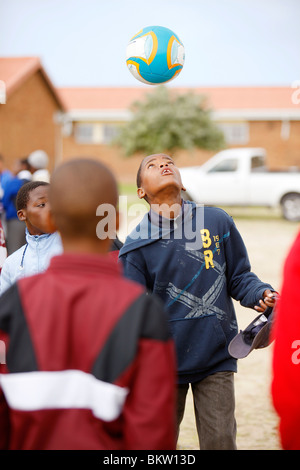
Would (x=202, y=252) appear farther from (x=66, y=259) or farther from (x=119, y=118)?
(x=119, y=118)

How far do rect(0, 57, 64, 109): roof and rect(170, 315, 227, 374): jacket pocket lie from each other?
23559 mm

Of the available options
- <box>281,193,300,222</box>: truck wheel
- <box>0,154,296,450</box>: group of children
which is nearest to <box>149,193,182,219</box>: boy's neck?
<box>0,154,296,450</box>: group of children

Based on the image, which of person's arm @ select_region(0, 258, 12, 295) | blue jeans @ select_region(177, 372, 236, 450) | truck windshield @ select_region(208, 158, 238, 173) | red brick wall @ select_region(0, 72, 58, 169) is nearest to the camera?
blue jeans @ select_region(177, 372, 236, 450)

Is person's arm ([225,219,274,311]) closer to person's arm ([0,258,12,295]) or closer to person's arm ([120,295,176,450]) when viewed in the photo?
person's arm ([0,258,12,295])

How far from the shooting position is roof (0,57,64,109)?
2528cm

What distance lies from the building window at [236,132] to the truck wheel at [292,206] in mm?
19962

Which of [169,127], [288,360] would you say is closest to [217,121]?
[169,127]

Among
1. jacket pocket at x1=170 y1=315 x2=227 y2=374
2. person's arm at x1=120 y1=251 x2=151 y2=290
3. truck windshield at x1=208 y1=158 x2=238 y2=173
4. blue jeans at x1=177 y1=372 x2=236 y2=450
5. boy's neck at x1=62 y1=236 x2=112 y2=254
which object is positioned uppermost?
truck windshield at x1=208 y1=158 x2=238 y2=173

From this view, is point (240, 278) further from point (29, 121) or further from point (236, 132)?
point (236, 132)

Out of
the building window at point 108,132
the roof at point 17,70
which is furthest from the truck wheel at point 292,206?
the building window at point 108,132

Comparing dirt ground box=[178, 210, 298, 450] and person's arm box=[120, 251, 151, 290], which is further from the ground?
person's arm box=[120, 251, 151, 290]

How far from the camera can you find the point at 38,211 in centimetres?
331

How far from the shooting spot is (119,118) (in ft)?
123

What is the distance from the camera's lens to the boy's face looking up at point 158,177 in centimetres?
299
